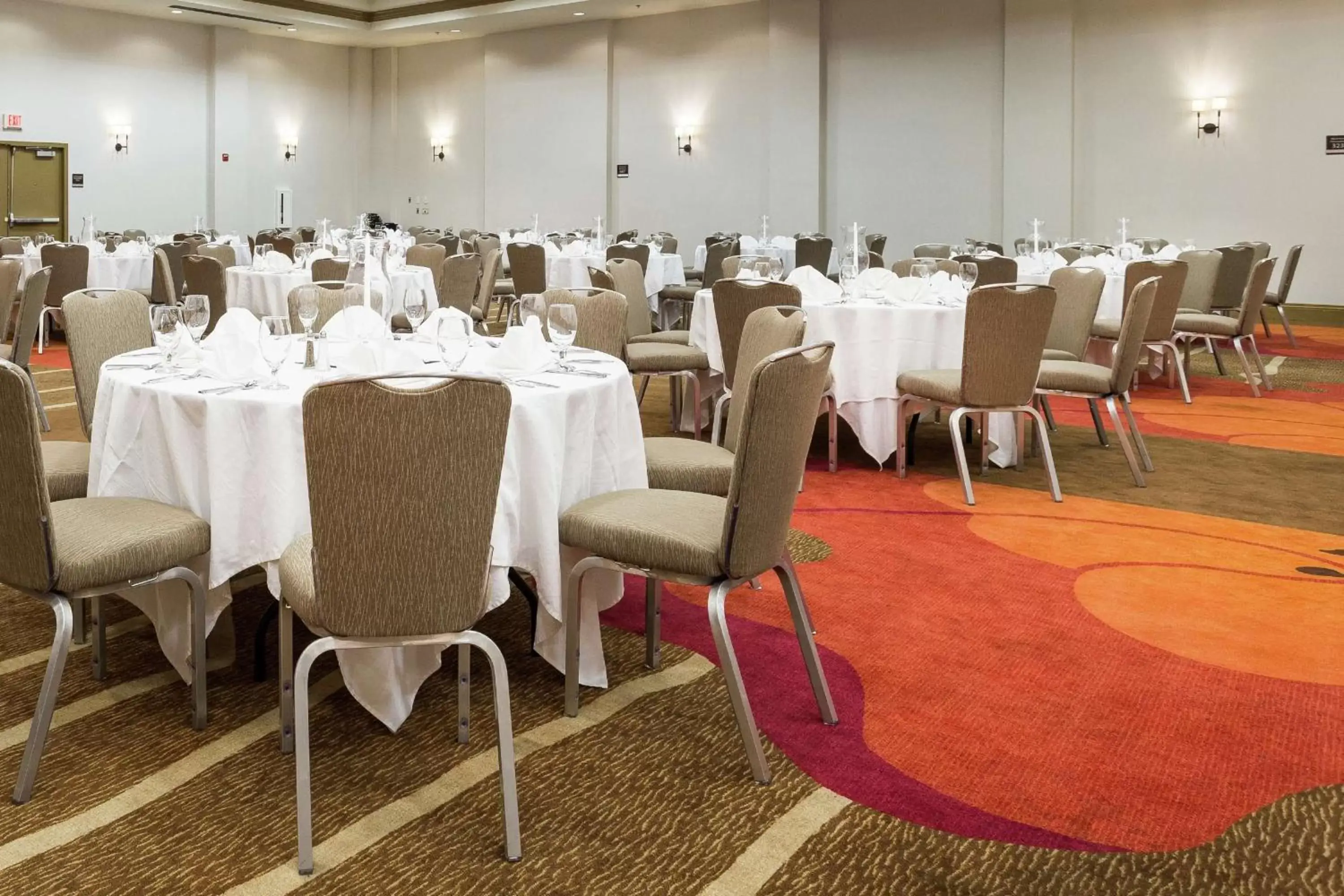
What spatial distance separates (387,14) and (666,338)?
13254mm

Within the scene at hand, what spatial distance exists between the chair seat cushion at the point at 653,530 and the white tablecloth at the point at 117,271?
8.50 meters

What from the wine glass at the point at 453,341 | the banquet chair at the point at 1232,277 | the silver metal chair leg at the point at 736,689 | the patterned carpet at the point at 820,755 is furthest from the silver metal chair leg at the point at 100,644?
the banquet chair at the point at 1232,277

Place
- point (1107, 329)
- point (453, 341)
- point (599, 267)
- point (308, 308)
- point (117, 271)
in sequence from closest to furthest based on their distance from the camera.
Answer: point (453, 341) < point (308, 308) < point (1107, 329) < point (599, 267) < point (117, 271)

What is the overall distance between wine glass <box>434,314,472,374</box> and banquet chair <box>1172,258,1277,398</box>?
20.5ft

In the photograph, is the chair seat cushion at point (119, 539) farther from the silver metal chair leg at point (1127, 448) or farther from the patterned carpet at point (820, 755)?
the silver metal chair leg at point (1127, 448)

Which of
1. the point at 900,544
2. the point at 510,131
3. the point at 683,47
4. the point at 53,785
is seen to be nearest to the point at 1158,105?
the point at 683,47

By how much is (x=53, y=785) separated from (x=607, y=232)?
50.8ft

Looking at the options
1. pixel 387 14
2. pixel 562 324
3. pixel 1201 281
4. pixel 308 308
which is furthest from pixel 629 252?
pixel 387 14

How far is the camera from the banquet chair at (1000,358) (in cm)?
518

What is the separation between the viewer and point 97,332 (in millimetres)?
4059

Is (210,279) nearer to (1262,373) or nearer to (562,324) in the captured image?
(562,324)

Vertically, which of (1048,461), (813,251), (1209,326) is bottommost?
(1048,461)

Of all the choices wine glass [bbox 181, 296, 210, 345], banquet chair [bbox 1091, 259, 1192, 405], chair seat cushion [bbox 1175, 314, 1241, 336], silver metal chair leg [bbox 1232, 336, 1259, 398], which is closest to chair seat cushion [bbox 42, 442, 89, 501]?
wine glass [bbox 181, 296, 210, 345]

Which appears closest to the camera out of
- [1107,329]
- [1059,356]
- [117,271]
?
[1059,356]
